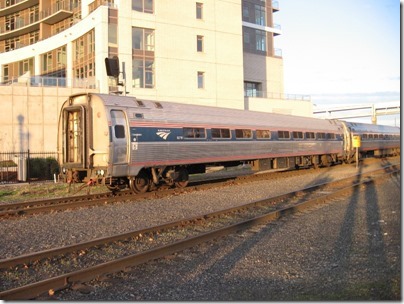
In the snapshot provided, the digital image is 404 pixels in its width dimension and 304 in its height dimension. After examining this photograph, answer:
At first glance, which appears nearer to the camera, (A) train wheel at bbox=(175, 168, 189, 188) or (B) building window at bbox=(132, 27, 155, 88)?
(A) train wheel at bbox=(175, 168, 189, 188)

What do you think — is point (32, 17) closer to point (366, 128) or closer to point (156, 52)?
point (156, 52)

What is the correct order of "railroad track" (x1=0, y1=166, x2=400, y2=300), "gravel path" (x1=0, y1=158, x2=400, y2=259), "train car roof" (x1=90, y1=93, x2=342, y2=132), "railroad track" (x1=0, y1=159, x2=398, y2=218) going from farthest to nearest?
"train car roof" (x1=90, y1=93, x2=342, y2=132) < "railroad track" (x1=0, y1=159, x2=398, y2=218) < "gravel path" (x1=0, y1=158, x2=400, y2=259) < "railroad track" (x1=0, y1=166, x2=400, y2=300)

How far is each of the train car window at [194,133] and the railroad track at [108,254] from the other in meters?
5.64

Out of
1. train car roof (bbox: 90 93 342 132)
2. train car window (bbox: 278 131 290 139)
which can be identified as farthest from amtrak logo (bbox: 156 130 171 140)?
train car window (bbox: 278 131 290 139)

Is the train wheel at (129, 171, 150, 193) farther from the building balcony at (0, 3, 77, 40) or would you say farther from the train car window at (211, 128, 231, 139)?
the building balcony at (0, 3, 77, 40)

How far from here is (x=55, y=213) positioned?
11.5 m

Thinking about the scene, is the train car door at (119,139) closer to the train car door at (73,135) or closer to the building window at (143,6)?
the train car door at (73,135)

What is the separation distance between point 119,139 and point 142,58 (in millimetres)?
24807

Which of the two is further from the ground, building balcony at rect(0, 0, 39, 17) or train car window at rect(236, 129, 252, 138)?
→ building balcony at rect(0, 0, 39, 17)

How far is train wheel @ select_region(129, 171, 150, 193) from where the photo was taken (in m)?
14.9

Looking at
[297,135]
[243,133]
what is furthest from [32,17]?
[243,133]

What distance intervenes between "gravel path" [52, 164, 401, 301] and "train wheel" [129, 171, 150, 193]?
6.49 metres

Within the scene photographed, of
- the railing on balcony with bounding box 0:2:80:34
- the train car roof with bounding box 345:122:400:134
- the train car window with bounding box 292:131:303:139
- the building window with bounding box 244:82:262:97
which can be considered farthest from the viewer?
the building window with bounding box 244:82:262:97

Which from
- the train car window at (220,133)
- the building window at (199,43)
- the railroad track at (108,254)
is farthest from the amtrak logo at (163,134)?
the building window at (199,43)
